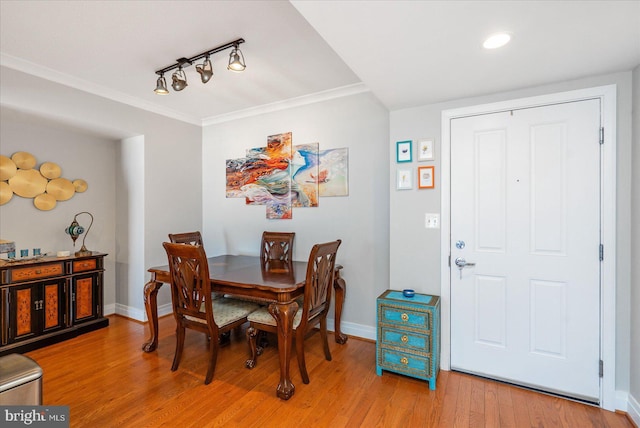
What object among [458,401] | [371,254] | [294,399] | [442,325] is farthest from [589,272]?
[294,399]

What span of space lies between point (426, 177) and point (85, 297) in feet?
12.0

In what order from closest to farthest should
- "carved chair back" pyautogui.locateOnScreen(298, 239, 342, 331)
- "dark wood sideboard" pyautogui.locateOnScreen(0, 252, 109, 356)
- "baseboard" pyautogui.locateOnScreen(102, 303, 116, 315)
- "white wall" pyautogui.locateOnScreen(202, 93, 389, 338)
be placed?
1. "carved chair back" pyautogui.locateOnScreen(298, 239, 342, 331)
2. "dark wood sideboard" pyautogui.locateOnScreen(0, 252, 109, 356)
3. "white wall" pyautogui.locateOnScreen(202, 93, 389, 338)
4. "baseboard" pyautogui.locateOnScreen(102, 303, 116, 315)

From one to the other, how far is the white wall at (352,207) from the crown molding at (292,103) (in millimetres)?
52

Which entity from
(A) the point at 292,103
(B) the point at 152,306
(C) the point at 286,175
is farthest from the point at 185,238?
(A) the point at 292,103

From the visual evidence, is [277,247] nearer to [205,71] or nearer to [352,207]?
[352,207]

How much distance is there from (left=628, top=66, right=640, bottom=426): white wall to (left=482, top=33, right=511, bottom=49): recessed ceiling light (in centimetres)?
96

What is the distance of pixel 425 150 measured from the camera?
2.49 metres

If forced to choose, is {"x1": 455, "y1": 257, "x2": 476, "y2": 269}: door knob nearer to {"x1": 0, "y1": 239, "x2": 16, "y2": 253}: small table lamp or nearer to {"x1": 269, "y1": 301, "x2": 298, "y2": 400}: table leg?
{"x1": 269, "y1": 301, "x2": 298, "y2": 400}: table leg

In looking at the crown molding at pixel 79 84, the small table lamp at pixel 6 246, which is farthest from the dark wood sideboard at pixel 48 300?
the crown molding at pixel 79 84

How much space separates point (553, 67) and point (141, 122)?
3905 mm

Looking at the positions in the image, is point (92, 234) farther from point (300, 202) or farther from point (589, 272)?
point (589, 272)

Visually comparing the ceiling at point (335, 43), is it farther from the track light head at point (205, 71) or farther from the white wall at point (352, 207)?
the white wall at point (352, 207)

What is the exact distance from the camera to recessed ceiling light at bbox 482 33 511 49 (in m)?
1.57

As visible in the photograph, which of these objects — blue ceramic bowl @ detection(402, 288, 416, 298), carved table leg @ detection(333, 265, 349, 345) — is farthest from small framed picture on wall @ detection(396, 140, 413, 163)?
carved table leg @ detection(333, 265, 349, 345)
